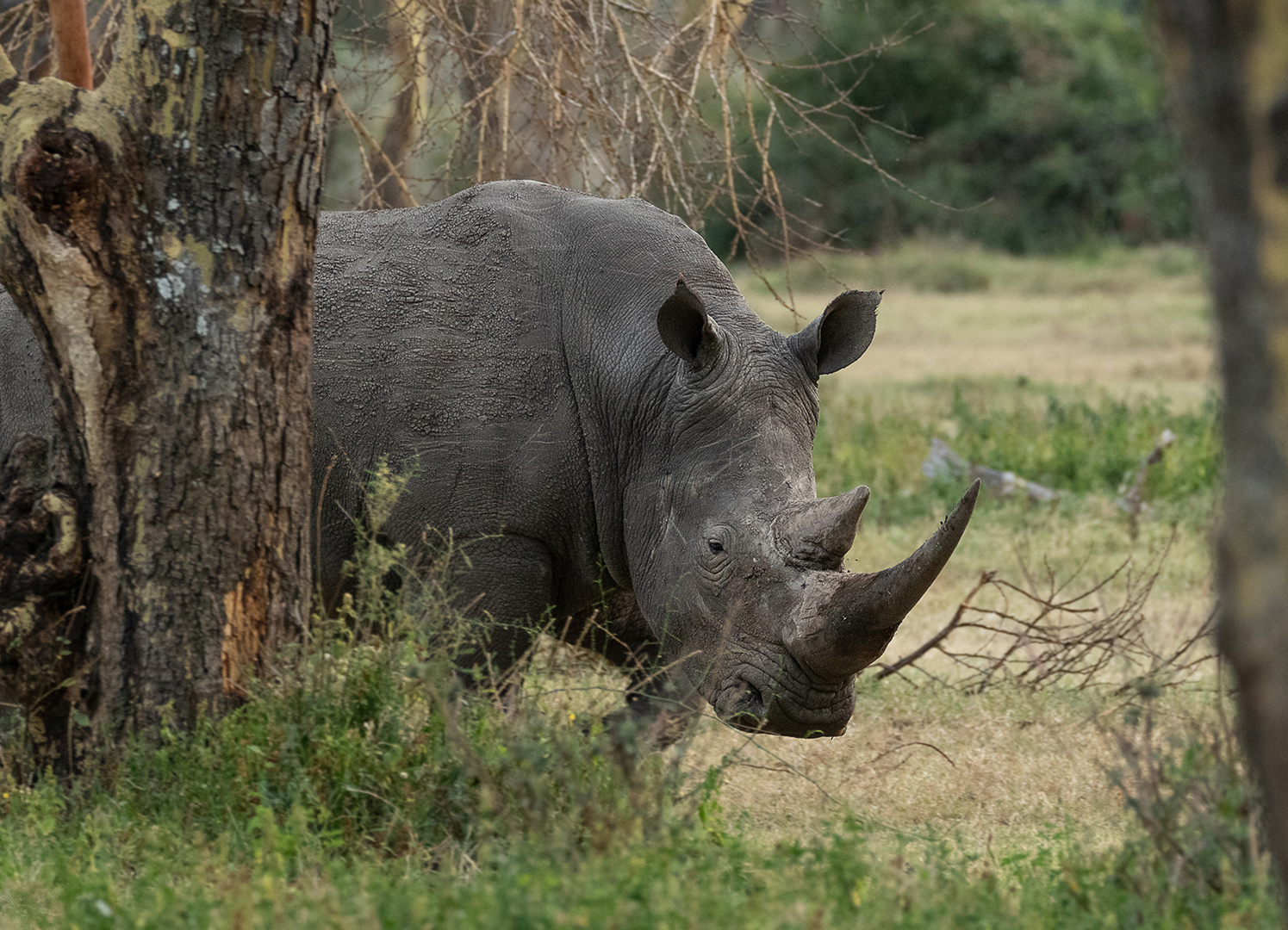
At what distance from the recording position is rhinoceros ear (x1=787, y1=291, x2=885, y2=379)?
5301 millimetres

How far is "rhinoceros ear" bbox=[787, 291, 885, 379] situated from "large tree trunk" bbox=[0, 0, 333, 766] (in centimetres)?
182

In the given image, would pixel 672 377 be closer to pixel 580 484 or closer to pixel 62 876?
pixel 580 484

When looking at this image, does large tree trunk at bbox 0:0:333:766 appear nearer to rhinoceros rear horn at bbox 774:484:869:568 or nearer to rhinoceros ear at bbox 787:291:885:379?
rhinoceros rear horn at bbox 774:484:869:568

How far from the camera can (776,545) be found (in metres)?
4.82

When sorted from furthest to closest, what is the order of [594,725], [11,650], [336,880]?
1. [11,650]
2. [594,725]
3. [336,880]

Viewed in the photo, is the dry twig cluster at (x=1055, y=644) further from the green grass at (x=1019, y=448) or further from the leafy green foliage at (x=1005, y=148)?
the leafy green foliage at (x=1005, y=148)

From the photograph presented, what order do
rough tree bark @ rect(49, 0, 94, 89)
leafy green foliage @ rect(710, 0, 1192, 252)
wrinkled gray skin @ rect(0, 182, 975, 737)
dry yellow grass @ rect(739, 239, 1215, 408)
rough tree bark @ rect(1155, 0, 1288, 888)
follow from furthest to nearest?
leafy green foliage @ rect(710, 0, 1192, 252), dry yellow grass @ rect(739, 239, 1215, 408), wrinkled gray skin @ rect(0, 182, 975, 737), rough tree bark @ rect(49, 0, 94, 89), rough tree bark @ rect(1155, 0, 1288, 888)

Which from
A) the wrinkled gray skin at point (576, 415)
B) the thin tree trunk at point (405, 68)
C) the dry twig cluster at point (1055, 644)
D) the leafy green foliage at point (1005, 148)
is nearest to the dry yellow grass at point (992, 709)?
the dry twig cluster at point (1055, 644)

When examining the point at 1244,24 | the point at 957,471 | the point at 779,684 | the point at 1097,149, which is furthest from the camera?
the point at 1097,149

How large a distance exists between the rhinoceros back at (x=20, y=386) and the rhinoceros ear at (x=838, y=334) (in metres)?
2.52

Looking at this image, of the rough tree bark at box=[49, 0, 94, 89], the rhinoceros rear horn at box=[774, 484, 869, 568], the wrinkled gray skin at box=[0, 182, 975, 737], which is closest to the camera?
the rough tree bark at box=[49, 0, 94, 89]

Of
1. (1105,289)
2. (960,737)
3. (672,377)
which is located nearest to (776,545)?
(672,377)

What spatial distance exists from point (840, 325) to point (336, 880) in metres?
2.81

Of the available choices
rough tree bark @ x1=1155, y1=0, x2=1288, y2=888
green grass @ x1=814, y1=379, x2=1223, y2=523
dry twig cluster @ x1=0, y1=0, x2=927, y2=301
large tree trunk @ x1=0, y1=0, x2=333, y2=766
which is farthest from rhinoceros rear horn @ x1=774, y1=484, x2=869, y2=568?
green grass @ x1=814, y1=379, x2=1223, y2=523
